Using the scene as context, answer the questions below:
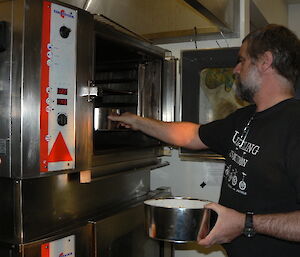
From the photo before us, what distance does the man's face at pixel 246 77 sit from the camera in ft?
4.64

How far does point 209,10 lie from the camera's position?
145 centimetres

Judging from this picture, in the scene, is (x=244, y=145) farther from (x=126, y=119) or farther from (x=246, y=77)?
(x=126, y=119)

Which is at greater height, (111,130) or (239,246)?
(111,130)

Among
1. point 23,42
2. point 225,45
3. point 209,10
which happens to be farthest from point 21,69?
point 225,45

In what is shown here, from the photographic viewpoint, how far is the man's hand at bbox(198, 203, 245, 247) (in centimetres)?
112

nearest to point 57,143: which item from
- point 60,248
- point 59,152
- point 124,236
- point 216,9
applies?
point 59,152

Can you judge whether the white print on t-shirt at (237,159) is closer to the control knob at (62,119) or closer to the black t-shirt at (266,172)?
the black t-shirt at (266,172)

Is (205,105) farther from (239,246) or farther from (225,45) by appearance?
(239,246)

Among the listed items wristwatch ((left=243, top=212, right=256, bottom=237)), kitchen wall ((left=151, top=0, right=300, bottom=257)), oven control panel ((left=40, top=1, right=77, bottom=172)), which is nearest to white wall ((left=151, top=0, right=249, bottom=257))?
kitchen wall ((left=151, top=0, right=300, bottom=257))

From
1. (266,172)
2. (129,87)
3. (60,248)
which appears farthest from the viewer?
(129,87)

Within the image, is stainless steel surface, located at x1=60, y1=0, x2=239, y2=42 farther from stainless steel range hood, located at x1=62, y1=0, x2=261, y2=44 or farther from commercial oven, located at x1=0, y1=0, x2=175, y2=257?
commercial oven, located at x1=0, y1=0, x2=175, y2=257

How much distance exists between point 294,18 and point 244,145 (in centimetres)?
249

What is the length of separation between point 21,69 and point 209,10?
770 millimetres

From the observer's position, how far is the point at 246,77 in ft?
4.70
